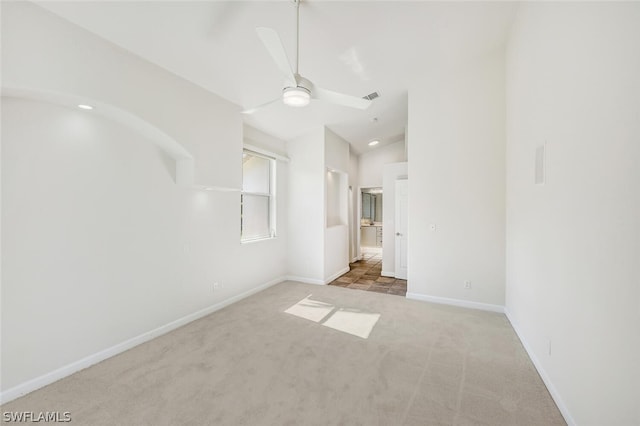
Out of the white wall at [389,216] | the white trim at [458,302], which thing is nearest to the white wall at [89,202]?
the white trim at [458,302]

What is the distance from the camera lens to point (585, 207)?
1.63 meters

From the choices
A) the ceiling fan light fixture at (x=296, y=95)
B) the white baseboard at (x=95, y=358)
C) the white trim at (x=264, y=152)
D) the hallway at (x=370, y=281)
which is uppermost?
the white trim at (x=264, y=152)

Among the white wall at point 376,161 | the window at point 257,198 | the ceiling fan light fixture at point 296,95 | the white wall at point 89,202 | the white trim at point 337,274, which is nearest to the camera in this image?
the white wall at point 89,202

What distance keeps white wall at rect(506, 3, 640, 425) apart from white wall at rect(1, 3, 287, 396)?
3716 mm

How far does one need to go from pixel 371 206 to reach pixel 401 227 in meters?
5.46

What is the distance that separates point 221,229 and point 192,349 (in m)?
1.72

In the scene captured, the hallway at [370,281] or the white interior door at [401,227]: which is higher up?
the white interior door at [401,227]

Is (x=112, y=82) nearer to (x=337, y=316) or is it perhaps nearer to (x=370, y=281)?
(x=337, y=316)

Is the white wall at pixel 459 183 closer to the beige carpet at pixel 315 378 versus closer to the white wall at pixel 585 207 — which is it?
the beige carpet at pixel 315 378

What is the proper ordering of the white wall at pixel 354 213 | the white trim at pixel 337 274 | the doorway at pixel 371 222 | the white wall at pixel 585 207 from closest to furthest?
1. the white wall at pixel 585 207
2. the white trim at pixel 337 274
3. the white wall at pixel 354 213
4. the doorway at pixel 371 222

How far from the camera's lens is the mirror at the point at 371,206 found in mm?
10742

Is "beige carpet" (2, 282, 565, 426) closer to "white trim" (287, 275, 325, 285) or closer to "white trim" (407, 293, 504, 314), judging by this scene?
"white trim" (407, 293, 504, 314)
